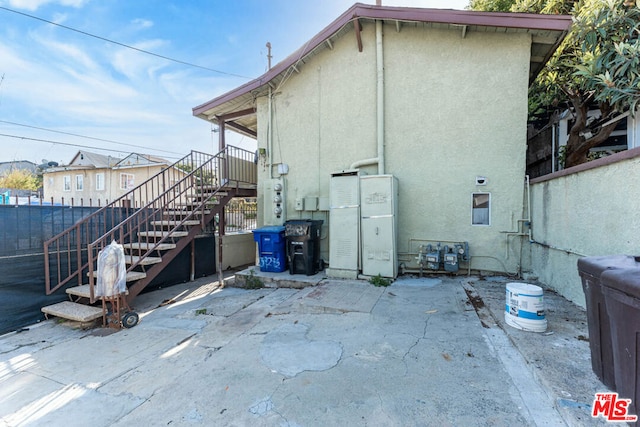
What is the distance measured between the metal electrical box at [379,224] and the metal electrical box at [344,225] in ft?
0.46

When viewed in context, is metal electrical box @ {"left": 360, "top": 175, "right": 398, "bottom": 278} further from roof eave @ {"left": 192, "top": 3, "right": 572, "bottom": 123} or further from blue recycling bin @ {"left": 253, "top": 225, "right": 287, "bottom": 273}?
roof eave @ {"left": 192, "top": 3, "right": 572, "bottom": 123}

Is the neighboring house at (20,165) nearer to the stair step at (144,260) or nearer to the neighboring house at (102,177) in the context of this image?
the neighboring house at (102,177)

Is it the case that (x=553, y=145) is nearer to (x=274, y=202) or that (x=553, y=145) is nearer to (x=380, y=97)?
(x=380, y=97)

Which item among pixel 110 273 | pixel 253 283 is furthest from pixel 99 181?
pixel 110 273

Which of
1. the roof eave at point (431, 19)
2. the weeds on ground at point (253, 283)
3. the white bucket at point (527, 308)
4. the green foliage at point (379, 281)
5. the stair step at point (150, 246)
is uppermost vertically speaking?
the roof eave at point (431, 19)

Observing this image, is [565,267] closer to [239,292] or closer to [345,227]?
[345,227]

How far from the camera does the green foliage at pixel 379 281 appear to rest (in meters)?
5.05

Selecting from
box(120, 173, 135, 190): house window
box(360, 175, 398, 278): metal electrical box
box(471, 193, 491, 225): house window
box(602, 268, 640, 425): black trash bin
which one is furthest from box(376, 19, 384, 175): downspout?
box(120, 173, 135, 190): house window

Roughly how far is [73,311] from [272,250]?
11.2ft

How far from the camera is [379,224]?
529cm

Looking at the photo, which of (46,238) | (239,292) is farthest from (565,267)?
(46,238)

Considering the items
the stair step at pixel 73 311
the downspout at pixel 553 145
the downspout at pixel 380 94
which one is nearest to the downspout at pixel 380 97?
the downspout at pixel 380 94

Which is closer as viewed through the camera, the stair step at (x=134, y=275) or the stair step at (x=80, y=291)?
the stair step at (x=80, y=291)

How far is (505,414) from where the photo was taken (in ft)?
6.01
